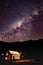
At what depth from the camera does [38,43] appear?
3018mm

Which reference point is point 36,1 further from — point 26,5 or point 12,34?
point 12,34

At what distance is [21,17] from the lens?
313cm

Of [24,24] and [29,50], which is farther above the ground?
[24,24]

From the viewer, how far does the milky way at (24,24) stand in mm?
3072

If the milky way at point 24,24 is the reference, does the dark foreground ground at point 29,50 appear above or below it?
below

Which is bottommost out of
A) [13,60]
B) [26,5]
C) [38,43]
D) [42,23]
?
[13,60]

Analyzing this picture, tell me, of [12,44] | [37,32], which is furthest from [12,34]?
[37,32]

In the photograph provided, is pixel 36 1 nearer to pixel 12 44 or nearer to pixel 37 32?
pixel 37 32

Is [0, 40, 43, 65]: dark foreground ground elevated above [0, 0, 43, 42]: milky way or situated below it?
below

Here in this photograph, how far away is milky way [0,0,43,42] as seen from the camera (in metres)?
3.07

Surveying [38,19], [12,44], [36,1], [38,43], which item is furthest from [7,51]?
[36,1]

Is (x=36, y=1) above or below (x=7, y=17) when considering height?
above

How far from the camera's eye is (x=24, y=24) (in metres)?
3.13

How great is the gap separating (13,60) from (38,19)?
0.71 metres
